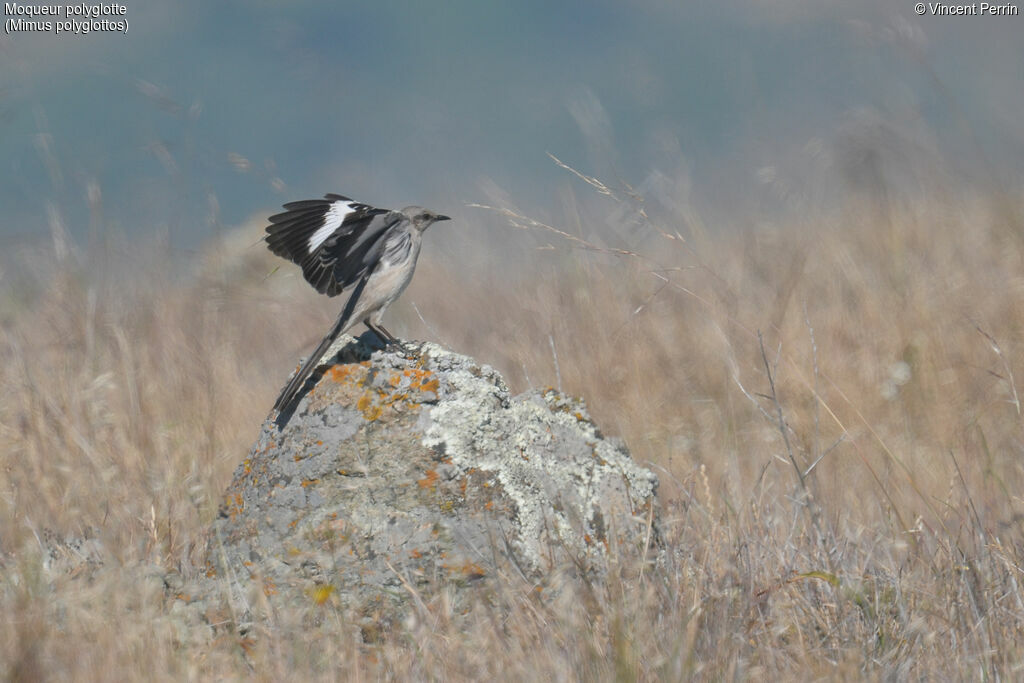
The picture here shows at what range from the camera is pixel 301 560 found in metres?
3.26

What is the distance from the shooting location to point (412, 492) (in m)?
3.37

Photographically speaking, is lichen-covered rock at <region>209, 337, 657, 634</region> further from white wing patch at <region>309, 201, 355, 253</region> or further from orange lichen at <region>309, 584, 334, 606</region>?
white wing patch at <region>309, 201, 355, 253</region>

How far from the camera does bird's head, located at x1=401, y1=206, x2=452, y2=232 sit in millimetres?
4387

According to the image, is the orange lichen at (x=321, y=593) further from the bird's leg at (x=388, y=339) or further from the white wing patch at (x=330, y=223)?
the white wing patch at (x=330, y=223)

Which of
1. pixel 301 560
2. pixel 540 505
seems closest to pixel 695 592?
pixel 540 505

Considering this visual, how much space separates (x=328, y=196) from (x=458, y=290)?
17.6 feet

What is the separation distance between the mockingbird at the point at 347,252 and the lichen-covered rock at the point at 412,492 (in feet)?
0.88

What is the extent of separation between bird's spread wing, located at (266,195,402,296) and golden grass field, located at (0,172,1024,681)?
443 mm

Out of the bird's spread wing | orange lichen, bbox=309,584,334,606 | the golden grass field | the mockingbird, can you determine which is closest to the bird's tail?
the mockingbird

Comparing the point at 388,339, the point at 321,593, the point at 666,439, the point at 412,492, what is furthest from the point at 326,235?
the point at 666,439

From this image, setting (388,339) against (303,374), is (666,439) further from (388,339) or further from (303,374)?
(303,374)

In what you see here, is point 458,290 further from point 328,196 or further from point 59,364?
point 328,196

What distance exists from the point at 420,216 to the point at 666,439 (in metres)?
1.97

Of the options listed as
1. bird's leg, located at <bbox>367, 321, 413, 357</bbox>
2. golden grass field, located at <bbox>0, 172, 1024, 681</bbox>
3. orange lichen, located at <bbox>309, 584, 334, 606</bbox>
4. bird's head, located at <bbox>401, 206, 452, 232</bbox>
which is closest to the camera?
golden grass field, located at <bbox>0, 172, 1024, 681</bbox>
